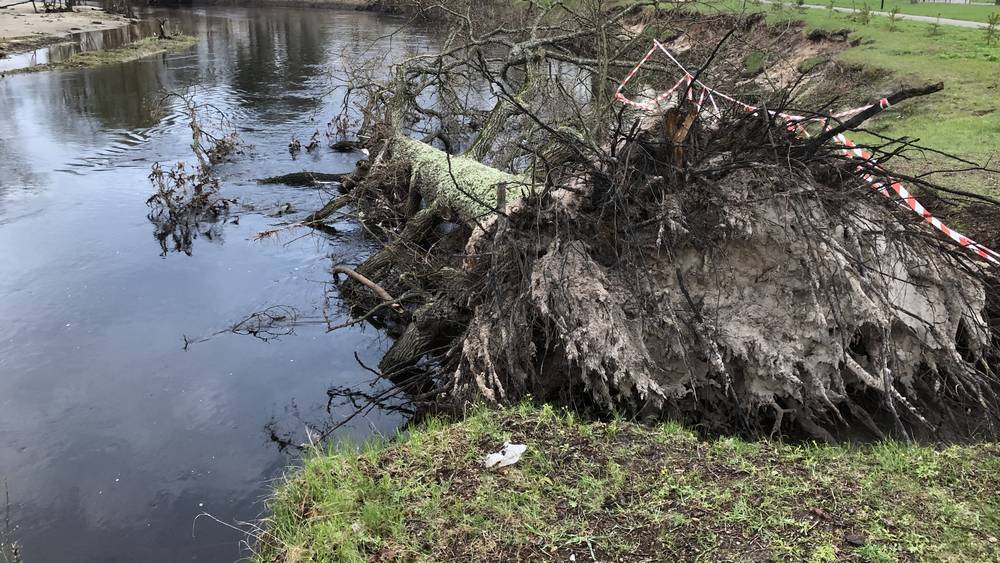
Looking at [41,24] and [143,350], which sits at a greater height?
[41,24]

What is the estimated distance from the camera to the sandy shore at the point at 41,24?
28.7 metres

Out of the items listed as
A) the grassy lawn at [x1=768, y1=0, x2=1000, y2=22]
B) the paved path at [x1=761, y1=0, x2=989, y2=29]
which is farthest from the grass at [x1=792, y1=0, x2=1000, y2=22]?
the paved path at [x1=761, y1=0, x2=989, y2=29]

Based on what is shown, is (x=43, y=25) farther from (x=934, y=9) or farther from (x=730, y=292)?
(x=730, y=292)

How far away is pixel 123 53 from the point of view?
1061 inches

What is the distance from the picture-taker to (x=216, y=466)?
20.6 feet

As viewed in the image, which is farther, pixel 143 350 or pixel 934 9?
pixel 934 9

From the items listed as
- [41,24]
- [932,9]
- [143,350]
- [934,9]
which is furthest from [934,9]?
[41,24]

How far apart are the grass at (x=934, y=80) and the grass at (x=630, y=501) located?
525 cm

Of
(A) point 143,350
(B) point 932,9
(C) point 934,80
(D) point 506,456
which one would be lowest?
(A) point 143,350

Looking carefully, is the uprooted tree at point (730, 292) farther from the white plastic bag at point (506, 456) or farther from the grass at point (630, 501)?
the white plastic bag at point (506, 456)

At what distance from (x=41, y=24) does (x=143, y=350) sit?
3295 centimetres

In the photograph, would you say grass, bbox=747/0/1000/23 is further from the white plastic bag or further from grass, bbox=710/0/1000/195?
the white plastic bag

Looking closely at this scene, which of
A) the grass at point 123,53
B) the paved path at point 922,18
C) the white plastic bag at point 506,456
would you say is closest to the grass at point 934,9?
the paved path at point 922,18

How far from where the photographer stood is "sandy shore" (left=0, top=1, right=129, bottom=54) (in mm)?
28688
